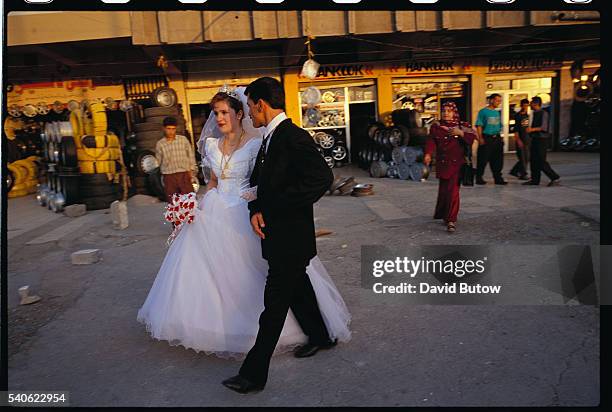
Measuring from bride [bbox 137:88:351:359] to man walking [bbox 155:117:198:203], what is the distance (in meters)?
3.97

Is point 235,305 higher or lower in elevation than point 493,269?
higher

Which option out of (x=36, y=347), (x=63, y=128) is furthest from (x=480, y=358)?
(x=63, y=128)

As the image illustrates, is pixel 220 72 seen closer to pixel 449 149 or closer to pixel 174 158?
pixel 174 158

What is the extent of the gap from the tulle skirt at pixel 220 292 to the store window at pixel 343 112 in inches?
498

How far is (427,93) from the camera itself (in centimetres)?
1681

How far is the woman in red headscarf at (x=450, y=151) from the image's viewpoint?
5973 millimetres

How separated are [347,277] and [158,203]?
7239 millimetres

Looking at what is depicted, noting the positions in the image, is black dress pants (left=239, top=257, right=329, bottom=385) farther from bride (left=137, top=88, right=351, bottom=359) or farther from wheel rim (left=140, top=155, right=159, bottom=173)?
wheel rim (left=140, top=155, right=159, bottom=173)

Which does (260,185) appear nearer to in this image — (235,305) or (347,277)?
(235,305)

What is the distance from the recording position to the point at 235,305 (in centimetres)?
305

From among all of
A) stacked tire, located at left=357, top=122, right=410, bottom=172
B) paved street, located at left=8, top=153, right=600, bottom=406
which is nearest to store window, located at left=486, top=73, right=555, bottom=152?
stacked tire, located at left=357, top=122, right=410, bottom=172

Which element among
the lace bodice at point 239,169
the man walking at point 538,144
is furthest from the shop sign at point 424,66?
the lace bodice at point 239,169

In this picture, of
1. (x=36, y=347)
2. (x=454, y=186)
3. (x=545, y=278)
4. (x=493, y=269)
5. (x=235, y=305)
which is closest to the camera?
(x=235, y=305)

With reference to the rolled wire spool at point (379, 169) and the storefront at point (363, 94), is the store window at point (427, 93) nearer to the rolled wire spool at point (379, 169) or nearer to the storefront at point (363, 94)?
the storefront at point (363, 94)
